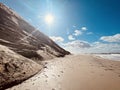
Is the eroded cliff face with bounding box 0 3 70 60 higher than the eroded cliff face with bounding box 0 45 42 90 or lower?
higher

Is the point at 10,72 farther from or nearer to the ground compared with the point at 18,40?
nearer to the ground

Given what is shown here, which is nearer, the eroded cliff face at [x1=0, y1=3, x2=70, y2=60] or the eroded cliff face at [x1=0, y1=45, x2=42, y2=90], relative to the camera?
the eroded cliff face at [x1=0, y1=45, x2=42, y2=90]

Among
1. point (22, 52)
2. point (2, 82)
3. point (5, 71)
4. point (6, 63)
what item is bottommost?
point (2, 82)

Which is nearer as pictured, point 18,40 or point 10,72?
point 10,72

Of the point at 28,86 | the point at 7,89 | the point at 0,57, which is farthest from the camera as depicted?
the point at 0,57

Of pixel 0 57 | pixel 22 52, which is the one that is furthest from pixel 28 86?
pixel 22 52

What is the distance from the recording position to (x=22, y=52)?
13.6 metres

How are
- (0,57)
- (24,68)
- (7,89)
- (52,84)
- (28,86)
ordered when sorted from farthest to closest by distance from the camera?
1. (24,68)
2. (0,57)
3. (52,84)
4. (28,86)
5. (7,89)

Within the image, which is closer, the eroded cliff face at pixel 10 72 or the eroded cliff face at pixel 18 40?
the eroded cliff face at pixel 10 72

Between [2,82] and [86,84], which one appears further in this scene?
[86,84]

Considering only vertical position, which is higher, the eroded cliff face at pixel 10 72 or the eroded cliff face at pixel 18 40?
the eroded cliff face at pixel 18 40

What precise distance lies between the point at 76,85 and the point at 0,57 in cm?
486

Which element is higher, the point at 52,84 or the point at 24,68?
the point at 24,68

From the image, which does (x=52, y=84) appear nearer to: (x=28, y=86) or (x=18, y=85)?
(x=28, y=86)
